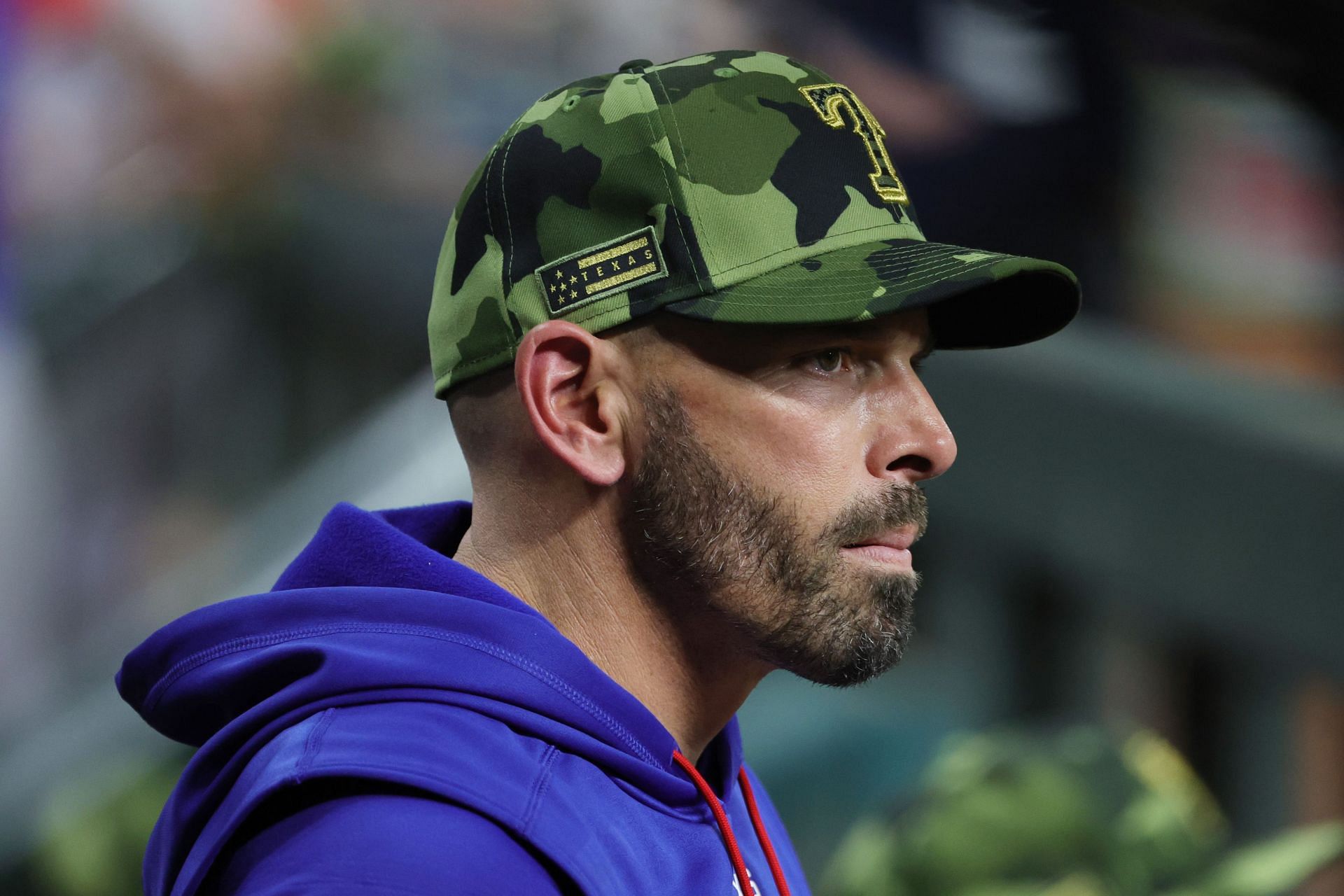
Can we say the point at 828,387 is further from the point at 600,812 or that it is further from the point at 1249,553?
the point at 1249,553

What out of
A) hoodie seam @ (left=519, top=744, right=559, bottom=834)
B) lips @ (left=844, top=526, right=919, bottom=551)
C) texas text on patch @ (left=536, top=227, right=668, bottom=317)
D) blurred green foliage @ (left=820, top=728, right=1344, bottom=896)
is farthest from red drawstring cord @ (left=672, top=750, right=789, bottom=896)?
blurred green foliage @ (left=820, top=728, right=1344, bottom=896)

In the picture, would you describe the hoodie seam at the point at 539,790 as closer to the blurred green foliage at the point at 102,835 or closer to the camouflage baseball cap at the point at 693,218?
the camouflage baseball cap at the point at 693,218

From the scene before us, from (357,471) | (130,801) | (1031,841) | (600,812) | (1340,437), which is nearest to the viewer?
(600,812)

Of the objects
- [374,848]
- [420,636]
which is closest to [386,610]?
[420,636]

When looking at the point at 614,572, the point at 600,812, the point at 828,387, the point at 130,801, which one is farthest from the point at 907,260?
the point at 130,801

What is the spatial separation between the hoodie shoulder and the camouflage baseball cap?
1.92ft

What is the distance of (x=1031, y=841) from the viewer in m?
3.90

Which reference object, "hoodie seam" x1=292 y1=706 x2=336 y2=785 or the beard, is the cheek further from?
"hoodie seam" x1=292 y1=706 x2=336 y2=785

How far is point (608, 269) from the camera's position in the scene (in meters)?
1.70

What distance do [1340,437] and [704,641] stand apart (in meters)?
3.23

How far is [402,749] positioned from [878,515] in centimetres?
64

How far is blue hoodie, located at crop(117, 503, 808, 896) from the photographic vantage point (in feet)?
4.46

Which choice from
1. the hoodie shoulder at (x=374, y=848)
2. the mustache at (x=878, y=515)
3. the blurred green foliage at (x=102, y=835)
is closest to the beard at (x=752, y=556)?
the mustache at (x=878, y=515)

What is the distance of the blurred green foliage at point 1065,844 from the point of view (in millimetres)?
3771
